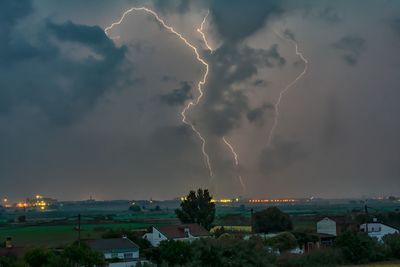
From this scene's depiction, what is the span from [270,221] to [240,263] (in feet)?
130

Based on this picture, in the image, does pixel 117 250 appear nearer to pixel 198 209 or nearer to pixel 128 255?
pixel 128 255

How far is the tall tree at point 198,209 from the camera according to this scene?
82.1 meters

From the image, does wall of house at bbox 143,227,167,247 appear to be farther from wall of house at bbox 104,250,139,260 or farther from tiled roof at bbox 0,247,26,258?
tiled roof at bbox 0,247,26,258

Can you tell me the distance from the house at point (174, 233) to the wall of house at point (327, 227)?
1492cm

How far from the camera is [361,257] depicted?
2036 inches

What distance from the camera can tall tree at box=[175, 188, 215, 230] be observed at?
82.1 metres

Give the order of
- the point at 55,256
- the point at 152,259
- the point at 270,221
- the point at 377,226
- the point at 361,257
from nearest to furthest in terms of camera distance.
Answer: the point at 55,256
the point at 152,259
the point at 361,257
the point at 377,226
the point at 270,221

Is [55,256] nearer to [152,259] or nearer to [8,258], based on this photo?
[8,258]

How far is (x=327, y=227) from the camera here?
70938 mm

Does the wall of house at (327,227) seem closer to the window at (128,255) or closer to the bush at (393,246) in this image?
the bush at (393,246)

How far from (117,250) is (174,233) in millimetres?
13867

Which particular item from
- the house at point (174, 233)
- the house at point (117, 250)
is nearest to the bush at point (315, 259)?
the house at point (117, 250)

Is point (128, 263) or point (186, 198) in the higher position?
point (186, 198)

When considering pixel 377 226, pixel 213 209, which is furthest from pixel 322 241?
pixel 213 209
